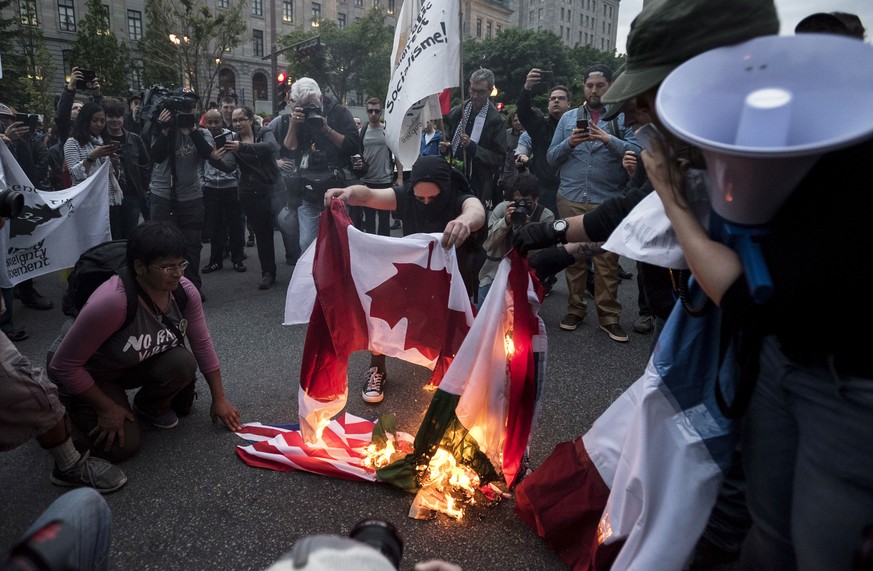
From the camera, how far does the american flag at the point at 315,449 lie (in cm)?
259

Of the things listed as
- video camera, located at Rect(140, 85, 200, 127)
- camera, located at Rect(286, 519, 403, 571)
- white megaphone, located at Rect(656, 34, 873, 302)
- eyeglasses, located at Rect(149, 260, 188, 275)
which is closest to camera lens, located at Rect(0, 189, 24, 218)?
eyeglasses, located at Rect(149, 260, 188, 275)

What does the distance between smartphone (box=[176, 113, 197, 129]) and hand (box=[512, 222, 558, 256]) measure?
14.5 feet

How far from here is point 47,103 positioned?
19766mm

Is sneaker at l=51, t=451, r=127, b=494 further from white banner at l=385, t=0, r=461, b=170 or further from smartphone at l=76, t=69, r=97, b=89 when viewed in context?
smartphone at l=76, t=69, r=97, b=89

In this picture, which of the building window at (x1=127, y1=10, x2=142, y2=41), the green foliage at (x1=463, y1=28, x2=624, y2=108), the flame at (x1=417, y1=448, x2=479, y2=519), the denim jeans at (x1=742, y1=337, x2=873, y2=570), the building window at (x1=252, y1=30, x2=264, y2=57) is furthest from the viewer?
the building window at (x1=252, y1=30, x2=264, y2=57)

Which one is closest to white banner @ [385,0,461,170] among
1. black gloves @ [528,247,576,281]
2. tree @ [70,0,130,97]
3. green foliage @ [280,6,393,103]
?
black gloves @ [528,247,576,281]

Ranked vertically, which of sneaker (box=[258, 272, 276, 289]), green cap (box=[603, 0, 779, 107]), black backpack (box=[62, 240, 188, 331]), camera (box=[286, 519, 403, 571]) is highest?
green cap (box=[603, 0, 779, 107])

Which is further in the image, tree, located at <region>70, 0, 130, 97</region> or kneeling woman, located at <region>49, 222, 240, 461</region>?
tree, located at <region>70, 0, 130, 97</region>

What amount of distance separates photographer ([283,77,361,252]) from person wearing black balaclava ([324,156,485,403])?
2.81 meters

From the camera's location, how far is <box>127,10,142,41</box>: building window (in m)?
37.1

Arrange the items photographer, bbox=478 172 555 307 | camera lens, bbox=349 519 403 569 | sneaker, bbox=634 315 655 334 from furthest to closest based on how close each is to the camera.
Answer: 1. sneaker, bbox=634 315 655 334
2. photographer, bbox=478 172 555 307
3. camera lens, bbox=349 519 403 569

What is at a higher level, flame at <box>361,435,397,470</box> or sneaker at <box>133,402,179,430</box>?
flame at <box>361,435,397,470</box>

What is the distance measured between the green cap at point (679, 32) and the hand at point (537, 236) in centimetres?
67

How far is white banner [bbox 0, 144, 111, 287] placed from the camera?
433 cm
